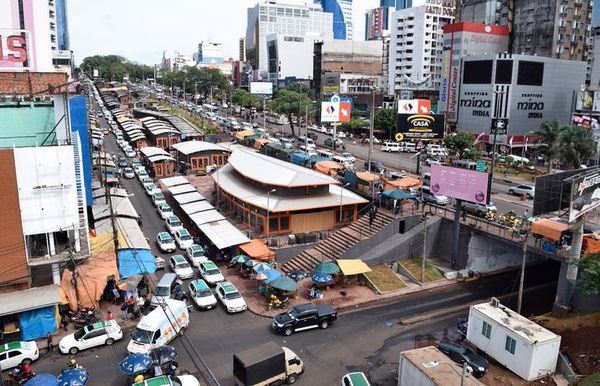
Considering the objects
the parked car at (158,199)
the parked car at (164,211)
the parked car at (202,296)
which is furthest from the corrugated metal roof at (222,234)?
the parked car at (158,199)

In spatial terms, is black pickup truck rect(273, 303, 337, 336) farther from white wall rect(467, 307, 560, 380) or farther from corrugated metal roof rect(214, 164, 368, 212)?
corrugated metal roof rect(214, 164, 368, 212)

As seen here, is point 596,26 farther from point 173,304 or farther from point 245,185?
point 173,304

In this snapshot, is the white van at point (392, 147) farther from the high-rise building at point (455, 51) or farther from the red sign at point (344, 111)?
the high-rise building at point (455, 51)

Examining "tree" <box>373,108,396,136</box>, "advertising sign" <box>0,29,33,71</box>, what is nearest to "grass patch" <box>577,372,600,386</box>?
"advertising sign" <box>0,29,33,71</box>

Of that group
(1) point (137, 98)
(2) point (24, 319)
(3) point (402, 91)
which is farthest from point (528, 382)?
(1) point (137, 98)

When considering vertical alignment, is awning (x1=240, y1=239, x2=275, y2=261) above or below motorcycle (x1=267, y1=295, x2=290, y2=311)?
above
